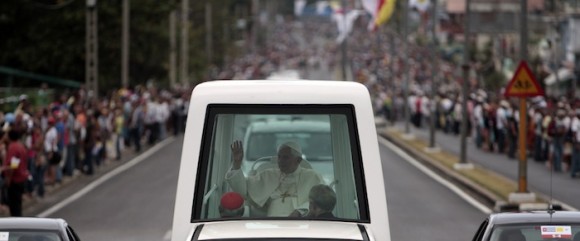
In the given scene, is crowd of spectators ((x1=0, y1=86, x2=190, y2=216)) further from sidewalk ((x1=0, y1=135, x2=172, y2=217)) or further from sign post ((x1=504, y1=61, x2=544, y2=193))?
sign post ((x1=504, y1=61, x2=544, y2=193))

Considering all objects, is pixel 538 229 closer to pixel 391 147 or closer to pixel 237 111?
pixel 237 111

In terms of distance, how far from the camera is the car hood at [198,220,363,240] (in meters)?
9.24

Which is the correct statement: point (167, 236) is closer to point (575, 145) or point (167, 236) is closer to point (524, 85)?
point (524, 85)

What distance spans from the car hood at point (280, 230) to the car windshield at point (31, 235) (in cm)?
169

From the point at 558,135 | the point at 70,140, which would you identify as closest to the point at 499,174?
the point at 558,135

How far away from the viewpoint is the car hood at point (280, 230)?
364 inches

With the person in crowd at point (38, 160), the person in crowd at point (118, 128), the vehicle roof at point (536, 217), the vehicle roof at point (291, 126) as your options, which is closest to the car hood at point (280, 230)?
the vehicle roof at point (536, 217)

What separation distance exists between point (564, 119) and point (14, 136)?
608 inches

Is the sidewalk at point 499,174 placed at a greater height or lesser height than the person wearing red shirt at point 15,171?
lesser

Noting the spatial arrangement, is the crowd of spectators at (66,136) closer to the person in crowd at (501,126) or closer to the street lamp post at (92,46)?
the street lamp post at (92,46)

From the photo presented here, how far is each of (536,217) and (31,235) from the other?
3.57 metres

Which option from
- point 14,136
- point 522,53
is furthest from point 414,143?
point 14,136

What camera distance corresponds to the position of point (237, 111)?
10.2 metres

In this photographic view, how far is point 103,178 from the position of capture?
33812 millimetres
